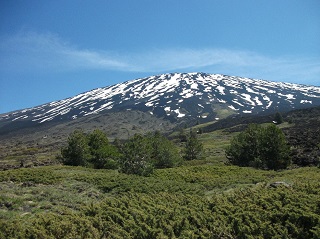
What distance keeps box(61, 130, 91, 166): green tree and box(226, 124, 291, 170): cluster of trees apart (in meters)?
25.6

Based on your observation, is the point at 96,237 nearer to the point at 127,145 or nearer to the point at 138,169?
the point at 138,169

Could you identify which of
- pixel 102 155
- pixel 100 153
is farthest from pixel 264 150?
pixel 100 153

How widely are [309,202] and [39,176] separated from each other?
784 inches

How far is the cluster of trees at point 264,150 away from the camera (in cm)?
4688

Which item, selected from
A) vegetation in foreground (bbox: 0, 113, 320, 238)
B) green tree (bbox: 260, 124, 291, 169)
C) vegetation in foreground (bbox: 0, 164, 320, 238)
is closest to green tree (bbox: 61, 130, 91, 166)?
green tree (bbox: 260, 124, 291, 169)

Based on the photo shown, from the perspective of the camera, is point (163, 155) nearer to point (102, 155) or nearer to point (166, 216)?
point (102, 155)

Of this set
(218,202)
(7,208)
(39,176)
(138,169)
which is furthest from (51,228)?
(138,169)

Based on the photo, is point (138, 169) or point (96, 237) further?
point (138, 169)

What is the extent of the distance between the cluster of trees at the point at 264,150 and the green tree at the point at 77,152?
2555 centimetres

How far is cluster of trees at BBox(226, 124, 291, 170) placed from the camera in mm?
46875

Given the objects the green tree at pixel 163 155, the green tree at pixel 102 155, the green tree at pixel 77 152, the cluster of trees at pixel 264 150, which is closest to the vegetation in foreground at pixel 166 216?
the green tree at pixel 77 152

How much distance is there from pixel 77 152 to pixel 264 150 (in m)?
30.3

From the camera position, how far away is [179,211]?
1295cm

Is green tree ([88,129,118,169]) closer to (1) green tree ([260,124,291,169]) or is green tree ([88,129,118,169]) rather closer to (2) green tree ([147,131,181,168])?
(2) green tree ([147,131,181,168])
